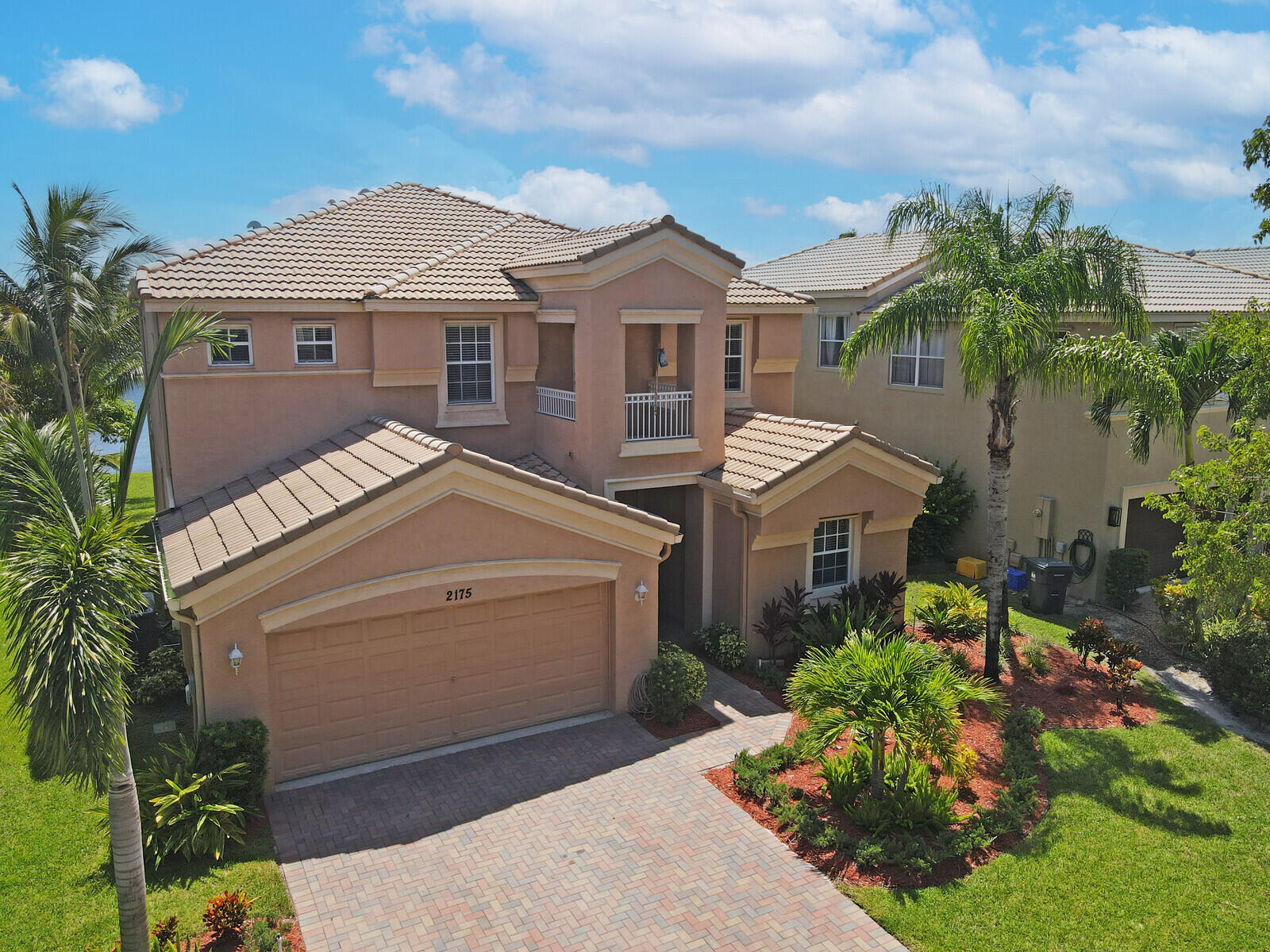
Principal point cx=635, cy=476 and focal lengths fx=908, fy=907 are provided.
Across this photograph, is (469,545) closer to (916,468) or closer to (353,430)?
(353,430)

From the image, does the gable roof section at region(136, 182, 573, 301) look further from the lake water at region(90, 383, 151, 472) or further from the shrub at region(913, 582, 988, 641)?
the shrub at region(913, 582, 988, 641)

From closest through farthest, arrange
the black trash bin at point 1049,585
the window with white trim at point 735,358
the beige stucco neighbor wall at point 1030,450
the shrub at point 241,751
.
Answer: the shrub at point 241,751 → the black trash bin at point 1049,585 → the beige stucco neighbor wall at point 1030,450 → the window with white trim at point 735,358

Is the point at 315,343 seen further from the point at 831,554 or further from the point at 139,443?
the point at 831,554

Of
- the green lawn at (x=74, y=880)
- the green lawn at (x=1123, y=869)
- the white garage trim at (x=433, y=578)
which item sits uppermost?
the white garage trim at (x=433, y=578)

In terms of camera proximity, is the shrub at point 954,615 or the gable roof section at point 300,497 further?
the shrub at point 954,615

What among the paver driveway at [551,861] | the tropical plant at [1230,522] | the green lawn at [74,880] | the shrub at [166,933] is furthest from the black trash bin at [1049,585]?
the shrub at [166,933]

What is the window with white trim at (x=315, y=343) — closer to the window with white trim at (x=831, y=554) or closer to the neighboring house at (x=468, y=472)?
the neighboring house at (x=468, y=472)
